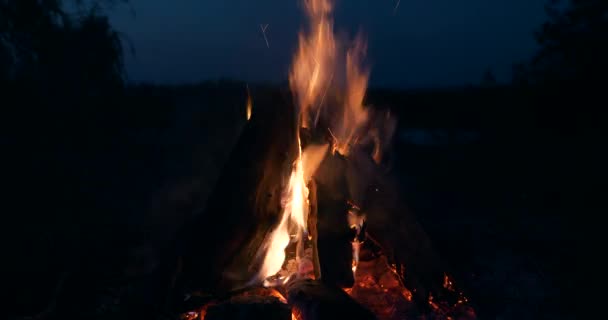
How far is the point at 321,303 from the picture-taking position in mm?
2742

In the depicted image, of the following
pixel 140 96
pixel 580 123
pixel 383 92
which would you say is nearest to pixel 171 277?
pixel 580 123

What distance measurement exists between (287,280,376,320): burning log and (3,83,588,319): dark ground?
3.05 feet

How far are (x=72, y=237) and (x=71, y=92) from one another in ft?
13.2

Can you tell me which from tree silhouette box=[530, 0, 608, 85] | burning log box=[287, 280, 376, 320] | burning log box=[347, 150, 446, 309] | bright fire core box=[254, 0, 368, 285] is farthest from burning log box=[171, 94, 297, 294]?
tree silhouette box=[530, 0, 608, 85]

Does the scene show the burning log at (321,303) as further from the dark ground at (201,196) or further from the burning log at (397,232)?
the dark ground at (201,196)

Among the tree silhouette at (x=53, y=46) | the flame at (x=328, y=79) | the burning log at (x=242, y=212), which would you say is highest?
the tree silhouette at (x=53, y=46)

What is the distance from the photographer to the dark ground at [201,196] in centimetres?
352

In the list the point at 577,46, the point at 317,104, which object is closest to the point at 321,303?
the point at 317,104

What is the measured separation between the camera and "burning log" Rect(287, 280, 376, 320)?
269 cm

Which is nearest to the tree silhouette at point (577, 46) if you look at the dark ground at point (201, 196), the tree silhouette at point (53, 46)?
the dark ground at point (201, 196)

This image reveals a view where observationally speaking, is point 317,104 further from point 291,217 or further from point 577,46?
point 577,46

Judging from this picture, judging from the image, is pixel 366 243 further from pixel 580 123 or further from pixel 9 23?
pixel 9 23

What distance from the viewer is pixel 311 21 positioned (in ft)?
12.2

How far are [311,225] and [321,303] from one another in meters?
0.82
